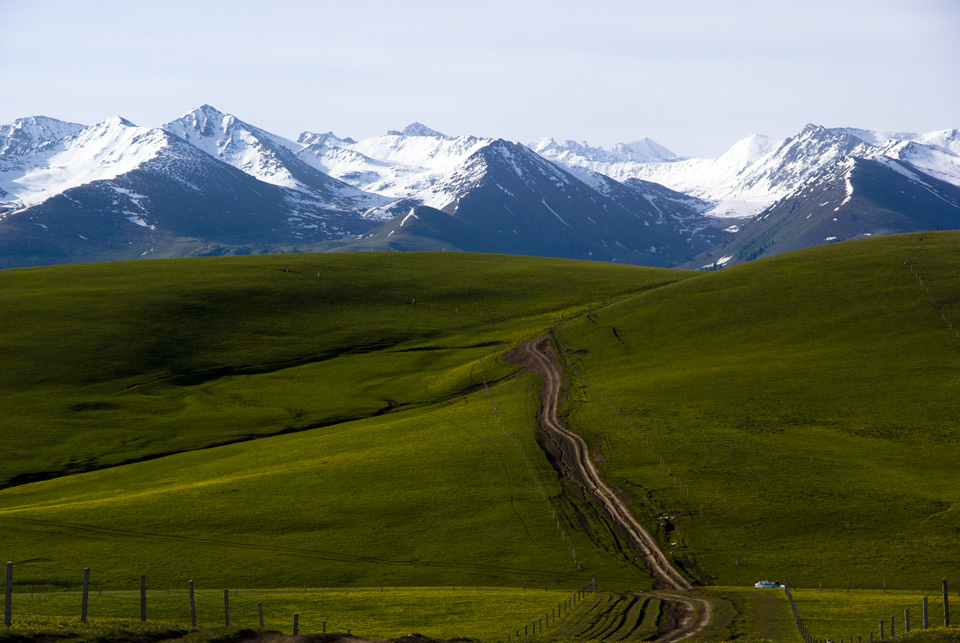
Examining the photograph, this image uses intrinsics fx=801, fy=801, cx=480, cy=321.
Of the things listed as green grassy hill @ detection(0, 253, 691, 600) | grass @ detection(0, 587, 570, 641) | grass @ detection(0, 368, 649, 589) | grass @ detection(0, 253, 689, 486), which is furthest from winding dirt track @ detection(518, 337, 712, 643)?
grass @ detection(0, 253, 689, 486)

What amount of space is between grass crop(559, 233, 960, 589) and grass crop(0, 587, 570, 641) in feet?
70.6

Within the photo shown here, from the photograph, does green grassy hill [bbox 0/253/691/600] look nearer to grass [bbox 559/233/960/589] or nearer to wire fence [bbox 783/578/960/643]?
grass [bbox 559/233/960/589]

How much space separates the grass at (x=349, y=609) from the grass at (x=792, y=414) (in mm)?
21521

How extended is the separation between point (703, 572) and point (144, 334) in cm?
11378

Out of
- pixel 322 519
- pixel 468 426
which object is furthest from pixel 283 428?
pixel 322 519

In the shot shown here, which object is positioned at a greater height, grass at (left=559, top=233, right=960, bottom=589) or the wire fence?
grass at (left=559, top=233, right=960, bottom=589)

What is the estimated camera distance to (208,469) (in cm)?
9638

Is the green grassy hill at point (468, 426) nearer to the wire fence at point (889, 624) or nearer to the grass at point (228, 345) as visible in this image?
the grass at point (228, 345)

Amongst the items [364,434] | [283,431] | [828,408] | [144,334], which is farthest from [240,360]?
[828,408]

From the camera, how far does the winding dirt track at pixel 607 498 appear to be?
176 feet

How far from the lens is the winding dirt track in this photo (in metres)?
53.5

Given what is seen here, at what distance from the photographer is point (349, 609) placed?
181 ft

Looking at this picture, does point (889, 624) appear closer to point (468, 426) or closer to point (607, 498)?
point (607, 498)

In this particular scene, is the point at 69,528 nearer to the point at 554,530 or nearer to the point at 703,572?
the point at 554,530
